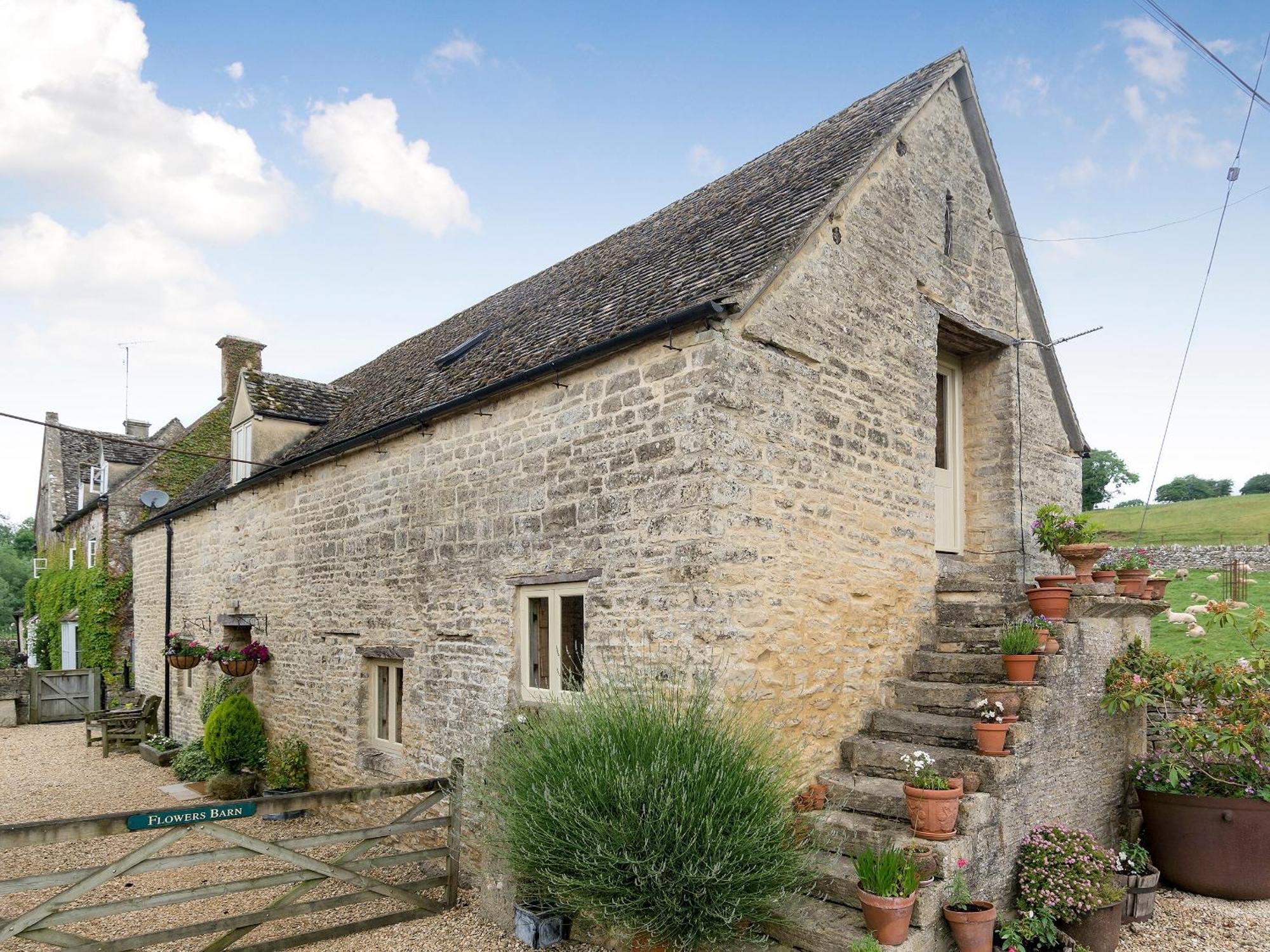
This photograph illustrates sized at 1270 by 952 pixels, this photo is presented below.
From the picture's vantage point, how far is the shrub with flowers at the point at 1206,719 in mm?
6613

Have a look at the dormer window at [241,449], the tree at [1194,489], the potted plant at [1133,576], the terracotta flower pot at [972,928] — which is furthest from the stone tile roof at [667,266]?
the tree at [1194,489]

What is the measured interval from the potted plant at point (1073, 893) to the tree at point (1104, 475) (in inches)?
1900

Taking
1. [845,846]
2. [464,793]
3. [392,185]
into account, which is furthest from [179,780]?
[392,185]

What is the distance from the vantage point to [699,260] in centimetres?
748

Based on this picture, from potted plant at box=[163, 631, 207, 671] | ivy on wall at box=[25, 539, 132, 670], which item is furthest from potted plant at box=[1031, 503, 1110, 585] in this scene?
ivy on wall at box=[25, 539, 132, 670]

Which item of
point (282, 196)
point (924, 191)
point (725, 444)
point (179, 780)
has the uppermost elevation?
point (282, 196)

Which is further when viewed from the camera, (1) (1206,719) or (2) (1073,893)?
(1) (1206,719)

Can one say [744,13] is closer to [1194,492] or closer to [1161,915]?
[1161,915]

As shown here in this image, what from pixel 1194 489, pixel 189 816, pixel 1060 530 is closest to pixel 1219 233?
pixel 1060 530

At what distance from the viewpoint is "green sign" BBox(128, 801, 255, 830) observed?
517 centimetres

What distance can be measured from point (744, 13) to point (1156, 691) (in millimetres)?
7233

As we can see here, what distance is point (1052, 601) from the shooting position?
7.00 m

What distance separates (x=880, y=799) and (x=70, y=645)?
2498 centimetres

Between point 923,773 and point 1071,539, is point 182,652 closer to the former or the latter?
point 923,773
